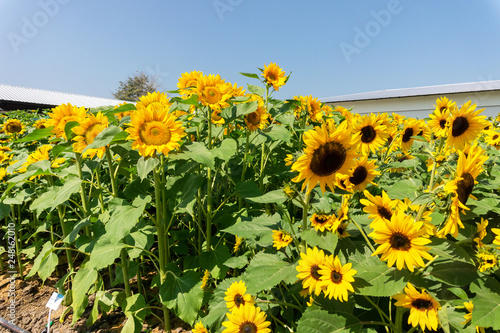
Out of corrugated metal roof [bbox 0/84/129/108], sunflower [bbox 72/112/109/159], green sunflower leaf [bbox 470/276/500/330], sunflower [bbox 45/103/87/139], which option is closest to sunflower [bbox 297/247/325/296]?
green sunflower leaf [bbox 470/276/500/330]

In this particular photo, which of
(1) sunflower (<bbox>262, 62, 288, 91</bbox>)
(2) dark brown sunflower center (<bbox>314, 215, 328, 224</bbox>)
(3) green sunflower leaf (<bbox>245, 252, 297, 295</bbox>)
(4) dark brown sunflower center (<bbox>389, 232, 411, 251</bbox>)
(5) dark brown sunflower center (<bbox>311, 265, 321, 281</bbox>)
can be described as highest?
(1) sunflower (<bbox>262, 62, 288, 91</bbox>)

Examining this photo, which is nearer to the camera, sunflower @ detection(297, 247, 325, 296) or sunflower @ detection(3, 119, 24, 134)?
sunflower @ detection(297, 247, 325, 296)

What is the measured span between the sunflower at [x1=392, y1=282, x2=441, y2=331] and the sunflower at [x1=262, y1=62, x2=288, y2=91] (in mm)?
1814

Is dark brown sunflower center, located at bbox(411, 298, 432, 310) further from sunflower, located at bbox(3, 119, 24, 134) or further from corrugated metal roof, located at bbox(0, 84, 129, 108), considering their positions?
corrugated metal roof, located at bbox(0, 84, 129, 108)

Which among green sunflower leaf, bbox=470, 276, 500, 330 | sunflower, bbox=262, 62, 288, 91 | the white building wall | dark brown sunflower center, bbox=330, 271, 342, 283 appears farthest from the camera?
the white building wall

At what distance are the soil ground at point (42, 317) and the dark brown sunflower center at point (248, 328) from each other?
41.8 inches

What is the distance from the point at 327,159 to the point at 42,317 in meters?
2.71

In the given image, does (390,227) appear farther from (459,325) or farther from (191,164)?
(191,164)

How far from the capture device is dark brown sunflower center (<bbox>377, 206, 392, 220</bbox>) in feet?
3.96

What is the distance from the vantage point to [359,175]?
4.50ft

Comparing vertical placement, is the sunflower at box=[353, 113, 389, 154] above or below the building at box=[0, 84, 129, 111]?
below

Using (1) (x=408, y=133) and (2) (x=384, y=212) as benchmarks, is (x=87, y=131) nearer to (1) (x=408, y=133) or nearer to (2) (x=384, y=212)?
(2) (x=384, y=212)

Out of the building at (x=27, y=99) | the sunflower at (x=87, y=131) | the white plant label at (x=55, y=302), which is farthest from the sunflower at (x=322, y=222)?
the building at (x=27, y=99)

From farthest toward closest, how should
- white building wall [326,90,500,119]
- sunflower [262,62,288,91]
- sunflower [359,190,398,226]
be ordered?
1. white building wall [326,90,500,119]
2. sunflower [262,62,288,91]
3. sunflower [359,190,398,226]
